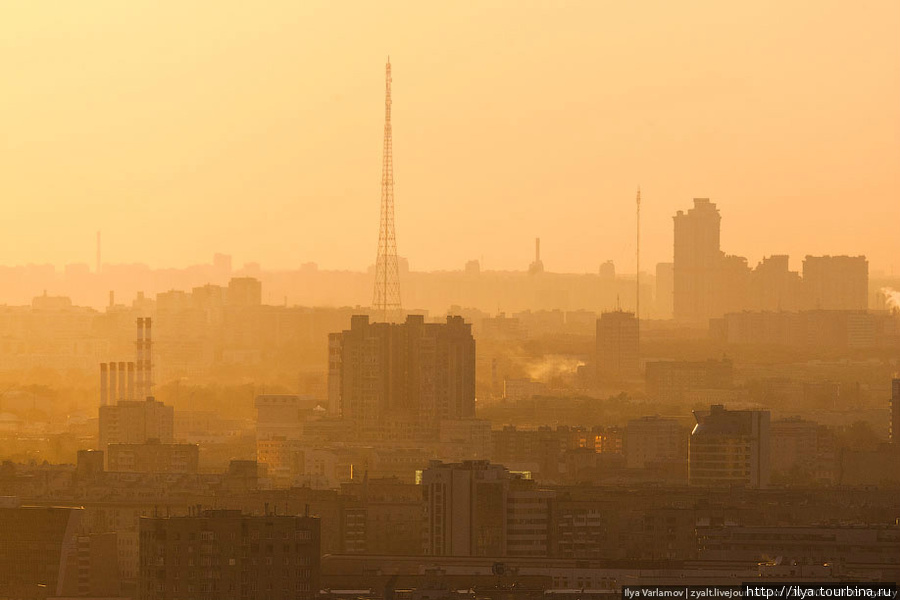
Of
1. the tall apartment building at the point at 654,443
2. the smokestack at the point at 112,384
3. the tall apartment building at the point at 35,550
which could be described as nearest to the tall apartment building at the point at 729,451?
the tall apartment building at the point at 654,443

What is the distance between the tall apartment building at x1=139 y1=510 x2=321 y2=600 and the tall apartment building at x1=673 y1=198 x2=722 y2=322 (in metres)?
65.7

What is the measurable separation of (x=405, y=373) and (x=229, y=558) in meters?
39.7

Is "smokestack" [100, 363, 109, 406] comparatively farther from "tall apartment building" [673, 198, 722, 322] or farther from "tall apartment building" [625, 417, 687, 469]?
"tall apartment building" [673, 198, 722, 322]

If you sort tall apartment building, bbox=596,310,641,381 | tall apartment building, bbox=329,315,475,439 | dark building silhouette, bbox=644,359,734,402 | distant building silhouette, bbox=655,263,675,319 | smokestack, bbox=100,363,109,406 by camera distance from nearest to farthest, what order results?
1. tall apartment building, bbox=329,315,475,439
2. smokestack, bbox=100,363,109,406
3. dark building silhouette, bbox=644,359,734,402
4. tall apartment building, bbox=596,310,641,381
5. distant building silhouette, bbox=655,263,675,319

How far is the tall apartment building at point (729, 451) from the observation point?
168 feet

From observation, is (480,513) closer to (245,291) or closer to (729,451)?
(729,451)

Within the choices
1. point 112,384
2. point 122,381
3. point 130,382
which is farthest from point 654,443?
point 122,381

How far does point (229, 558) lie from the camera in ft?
89.2

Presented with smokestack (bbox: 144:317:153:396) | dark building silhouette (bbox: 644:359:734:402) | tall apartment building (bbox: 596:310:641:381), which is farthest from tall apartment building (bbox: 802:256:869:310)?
smokestack (bbox: 144:317:153:396)

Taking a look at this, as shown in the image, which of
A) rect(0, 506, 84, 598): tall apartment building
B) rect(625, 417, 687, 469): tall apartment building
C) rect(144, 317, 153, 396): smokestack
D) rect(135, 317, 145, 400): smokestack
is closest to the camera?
rect(0, 506, 84, 598): tall apartment building

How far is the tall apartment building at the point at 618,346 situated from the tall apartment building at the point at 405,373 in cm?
1548

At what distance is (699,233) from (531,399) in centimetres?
2283

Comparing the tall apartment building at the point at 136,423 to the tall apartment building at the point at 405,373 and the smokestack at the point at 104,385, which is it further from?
the smokestack at the point at 104,385

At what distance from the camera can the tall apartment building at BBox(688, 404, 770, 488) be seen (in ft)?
168
